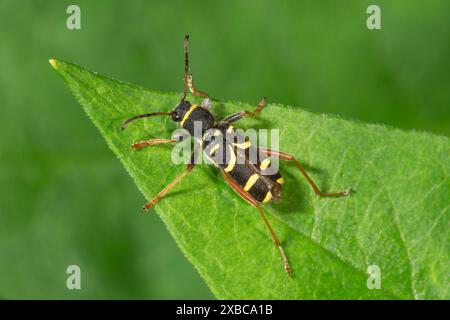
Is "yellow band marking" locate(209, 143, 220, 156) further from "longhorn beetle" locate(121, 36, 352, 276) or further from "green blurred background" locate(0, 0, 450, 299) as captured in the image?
"green blurred background" locate(0, 0, 450, 299)

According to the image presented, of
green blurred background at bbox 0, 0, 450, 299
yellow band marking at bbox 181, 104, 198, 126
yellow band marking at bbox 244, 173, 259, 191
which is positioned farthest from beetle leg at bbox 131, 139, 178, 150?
green blurred background at bbox 0, 0, 450, 299

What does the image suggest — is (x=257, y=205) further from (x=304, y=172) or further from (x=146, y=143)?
(x=146, y=143)

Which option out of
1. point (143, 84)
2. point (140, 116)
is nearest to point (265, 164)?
point (140, 116)

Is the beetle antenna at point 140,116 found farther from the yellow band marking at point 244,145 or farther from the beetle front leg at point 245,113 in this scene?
the yellow band marking at point 244,145

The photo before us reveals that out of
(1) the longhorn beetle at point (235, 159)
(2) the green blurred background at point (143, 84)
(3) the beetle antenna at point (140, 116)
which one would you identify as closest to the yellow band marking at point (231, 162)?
(1) the longhorn beetle at point (235, 159)

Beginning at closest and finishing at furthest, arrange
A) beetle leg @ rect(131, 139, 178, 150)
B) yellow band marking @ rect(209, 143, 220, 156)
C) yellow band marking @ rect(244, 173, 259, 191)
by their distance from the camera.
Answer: beetle leg @ rect(131, 139, 178, 150) < yellow band marking @ rect(244, 173, 259, 191) < yellow band marking @ rect(209, 143, 220, 156)

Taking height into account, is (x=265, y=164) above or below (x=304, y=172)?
above

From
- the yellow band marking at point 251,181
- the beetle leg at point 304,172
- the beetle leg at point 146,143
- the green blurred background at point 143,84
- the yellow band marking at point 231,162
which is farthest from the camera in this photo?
the green blurred background at point 143,84
